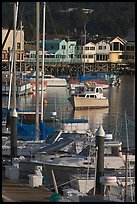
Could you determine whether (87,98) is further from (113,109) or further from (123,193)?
(123,193)

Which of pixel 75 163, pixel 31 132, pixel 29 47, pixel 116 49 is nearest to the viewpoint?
pixel 75 163

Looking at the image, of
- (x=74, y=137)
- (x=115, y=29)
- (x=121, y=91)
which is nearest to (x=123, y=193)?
(x=74, y=137)

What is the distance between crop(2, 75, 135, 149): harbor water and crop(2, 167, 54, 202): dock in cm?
611

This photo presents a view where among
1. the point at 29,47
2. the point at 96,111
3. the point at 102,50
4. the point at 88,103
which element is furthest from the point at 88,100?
the point at 102,50

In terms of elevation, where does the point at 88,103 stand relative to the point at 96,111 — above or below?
above

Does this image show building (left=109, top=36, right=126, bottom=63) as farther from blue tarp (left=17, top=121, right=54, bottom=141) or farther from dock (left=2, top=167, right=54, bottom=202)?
dock (left=2, top=167, right=54, bottom=202)

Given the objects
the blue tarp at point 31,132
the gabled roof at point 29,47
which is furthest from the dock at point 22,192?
the gabled roof at point 29,47

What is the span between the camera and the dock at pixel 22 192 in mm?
8969

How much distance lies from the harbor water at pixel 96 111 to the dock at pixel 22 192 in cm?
611

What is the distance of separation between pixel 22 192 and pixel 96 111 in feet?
62.0

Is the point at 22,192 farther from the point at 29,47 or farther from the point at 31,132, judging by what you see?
the point at 29,47

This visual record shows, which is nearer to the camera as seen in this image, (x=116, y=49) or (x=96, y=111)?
(x=96, y=111)

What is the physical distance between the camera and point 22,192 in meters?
9.53

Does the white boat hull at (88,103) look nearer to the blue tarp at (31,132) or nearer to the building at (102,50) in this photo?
the blue tarp at (31,132)
